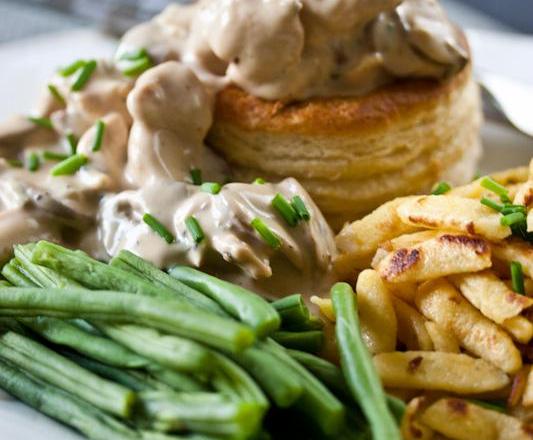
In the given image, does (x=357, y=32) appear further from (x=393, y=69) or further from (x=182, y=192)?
(x=182, y=192)

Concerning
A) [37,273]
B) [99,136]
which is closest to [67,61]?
[99,136]

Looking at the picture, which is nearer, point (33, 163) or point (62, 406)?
point (62, 406)

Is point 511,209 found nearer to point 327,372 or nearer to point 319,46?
point 327,372

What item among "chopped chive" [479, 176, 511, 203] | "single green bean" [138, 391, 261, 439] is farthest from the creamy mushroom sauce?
"single green bean" [138, 391, 261, 439]

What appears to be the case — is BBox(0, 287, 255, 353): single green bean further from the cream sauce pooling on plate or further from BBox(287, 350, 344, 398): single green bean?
the cream sauce pooling on plate

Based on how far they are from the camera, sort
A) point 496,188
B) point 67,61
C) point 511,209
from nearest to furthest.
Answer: point 511,209
point 496,188
point 67,61

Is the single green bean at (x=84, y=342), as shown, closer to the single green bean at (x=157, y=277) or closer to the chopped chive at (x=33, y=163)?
the single green bean at (x=157, y=277)

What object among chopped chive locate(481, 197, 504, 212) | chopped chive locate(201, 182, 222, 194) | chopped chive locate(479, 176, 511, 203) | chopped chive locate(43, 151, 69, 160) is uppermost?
chopped chive locate(481, 197, 504, 212)

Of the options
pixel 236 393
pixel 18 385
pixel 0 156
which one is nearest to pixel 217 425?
pixel 236 393
